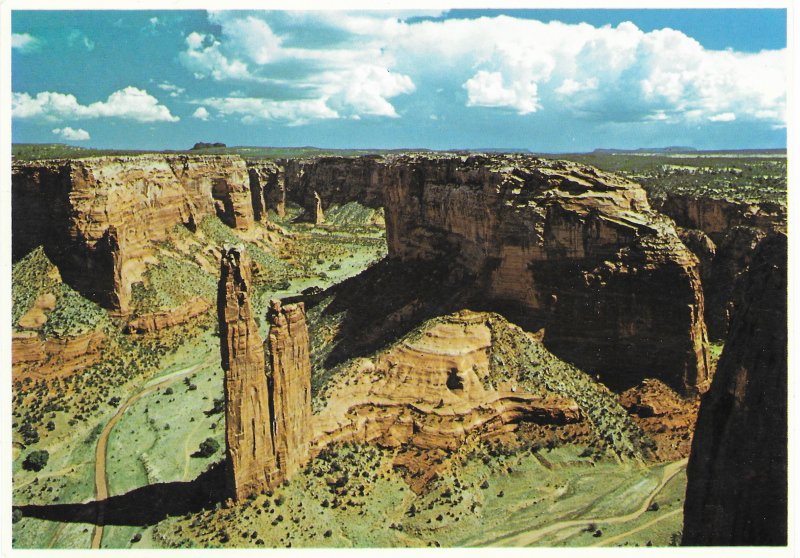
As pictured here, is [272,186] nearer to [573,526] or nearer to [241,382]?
[241,382]

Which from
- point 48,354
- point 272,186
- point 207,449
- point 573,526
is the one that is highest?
point 272,186

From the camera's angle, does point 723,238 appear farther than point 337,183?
No

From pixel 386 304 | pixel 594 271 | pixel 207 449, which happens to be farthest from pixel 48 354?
pixel 594 271

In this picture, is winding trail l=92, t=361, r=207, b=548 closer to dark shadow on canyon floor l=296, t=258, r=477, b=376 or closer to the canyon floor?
the canyon floor

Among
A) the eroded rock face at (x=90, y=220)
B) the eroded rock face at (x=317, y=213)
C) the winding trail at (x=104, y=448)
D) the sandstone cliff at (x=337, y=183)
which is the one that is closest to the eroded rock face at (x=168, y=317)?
the eroded rock face at (x=90, y=220)

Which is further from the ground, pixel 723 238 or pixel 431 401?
pixel 723 238

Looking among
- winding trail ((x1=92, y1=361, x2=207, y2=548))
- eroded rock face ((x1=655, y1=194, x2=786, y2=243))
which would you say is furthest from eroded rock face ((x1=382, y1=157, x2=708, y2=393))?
winding trail ((x1=92, y1=361, x2=207, y2=548))

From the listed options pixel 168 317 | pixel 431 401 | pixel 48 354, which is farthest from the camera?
pixel 168 317
